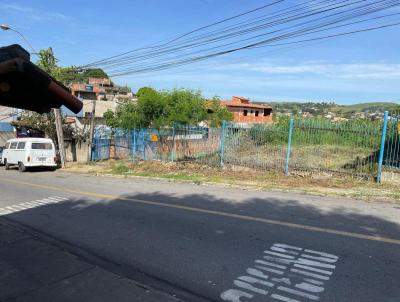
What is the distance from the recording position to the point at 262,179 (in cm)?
1458

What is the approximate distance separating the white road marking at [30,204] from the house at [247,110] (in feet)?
179

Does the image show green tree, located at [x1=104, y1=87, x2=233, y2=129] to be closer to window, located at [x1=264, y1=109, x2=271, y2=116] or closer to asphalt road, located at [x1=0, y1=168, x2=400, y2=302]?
asphalt road, located at [x1=0, y1=168, x2=400, y2=302]

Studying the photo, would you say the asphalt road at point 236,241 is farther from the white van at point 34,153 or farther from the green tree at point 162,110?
the green tree at point 162,110

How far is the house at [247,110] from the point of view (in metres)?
67.8

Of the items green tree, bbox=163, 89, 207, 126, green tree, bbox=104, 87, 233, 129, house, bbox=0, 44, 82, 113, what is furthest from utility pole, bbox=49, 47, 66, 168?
house, bbox=0, 44, 82, 113

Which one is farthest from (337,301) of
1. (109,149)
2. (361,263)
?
(109,149)

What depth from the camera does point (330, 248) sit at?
5.99 meters

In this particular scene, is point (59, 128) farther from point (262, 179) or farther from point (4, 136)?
point (4, 136)

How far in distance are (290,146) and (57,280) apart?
37.9 feet

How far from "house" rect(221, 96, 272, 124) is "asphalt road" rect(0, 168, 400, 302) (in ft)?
184

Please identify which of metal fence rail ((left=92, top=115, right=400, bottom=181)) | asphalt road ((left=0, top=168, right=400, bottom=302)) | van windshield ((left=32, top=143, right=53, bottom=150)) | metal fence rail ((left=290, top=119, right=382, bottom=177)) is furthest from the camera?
van windshield ((left=32, top=143, right=53, bottom=150))

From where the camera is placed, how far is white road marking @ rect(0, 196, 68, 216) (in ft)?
32.4

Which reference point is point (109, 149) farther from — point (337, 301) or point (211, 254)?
point (337, 301)

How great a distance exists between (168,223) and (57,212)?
3216 millimetres
